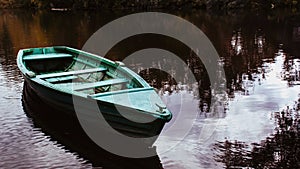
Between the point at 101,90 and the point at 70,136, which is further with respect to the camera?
the point at 101,90

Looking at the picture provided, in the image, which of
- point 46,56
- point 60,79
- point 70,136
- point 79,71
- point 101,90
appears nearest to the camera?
point 70,136

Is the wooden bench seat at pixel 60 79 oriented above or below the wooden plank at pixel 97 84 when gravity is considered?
below

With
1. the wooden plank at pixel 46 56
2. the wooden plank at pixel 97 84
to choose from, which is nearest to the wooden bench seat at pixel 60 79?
the wooden plank at pixel 97 84

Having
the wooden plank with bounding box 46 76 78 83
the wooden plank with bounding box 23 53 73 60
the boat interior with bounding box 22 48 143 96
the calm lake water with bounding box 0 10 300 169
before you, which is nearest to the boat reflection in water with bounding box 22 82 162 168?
the calm lake water with bounding box 0 10 300 169

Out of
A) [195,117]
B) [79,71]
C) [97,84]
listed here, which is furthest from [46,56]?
[195,117]

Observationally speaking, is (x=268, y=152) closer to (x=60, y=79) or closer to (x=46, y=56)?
(x=60, y=79)

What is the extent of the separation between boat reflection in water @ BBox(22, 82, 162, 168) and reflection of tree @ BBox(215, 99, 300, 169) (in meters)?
1.82

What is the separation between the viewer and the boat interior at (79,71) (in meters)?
12.6

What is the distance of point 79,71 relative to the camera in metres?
14.3

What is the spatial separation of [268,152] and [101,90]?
6.06 metres

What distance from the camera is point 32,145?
1077 cm

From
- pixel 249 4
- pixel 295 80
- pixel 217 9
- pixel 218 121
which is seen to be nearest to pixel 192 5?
pixel 217 9

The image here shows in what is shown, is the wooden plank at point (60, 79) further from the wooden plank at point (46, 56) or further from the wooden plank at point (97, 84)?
the wooden plank at point (46, 56)

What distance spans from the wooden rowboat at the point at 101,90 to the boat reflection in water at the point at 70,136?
496 mm
